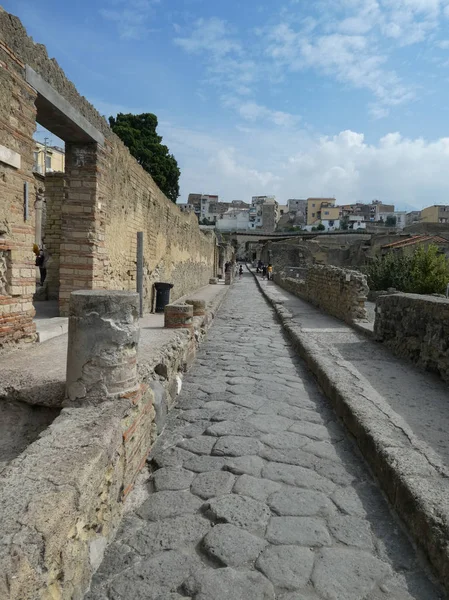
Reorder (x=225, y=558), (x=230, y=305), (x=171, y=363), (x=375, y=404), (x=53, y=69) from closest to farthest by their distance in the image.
A: (x=225, y=558)
(x=375, y=404)
(x=171, y=363)
(x=53, y=69)
(x=230, y=305)

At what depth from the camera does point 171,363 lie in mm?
4387

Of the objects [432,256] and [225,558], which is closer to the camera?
[225,558]

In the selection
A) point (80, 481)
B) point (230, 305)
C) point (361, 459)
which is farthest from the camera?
point (230, 305)

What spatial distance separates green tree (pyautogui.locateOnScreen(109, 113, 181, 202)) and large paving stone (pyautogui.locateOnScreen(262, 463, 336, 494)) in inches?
1162

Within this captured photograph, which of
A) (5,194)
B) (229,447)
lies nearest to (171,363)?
(229,447)

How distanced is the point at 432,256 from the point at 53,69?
53.2 feet

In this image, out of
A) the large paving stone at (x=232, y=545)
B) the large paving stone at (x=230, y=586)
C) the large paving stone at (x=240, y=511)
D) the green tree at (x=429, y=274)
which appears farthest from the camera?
the green tree at (x=429, y=274)

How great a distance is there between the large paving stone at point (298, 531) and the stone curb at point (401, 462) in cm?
Result: 47

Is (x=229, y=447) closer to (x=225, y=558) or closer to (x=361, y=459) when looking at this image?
(x=361, y=459)

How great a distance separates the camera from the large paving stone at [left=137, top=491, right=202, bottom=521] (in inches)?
96.4

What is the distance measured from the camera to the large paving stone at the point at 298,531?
2213 millimetres

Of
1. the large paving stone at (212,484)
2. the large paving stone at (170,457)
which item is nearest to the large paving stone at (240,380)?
the large paving stone at (170,457)

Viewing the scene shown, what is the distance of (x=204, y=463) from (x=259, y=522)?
77 centimetres

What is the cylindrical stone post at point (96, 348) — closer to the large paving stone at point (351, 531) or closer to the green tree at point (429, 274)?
the large paving stone at point (351, 531)
